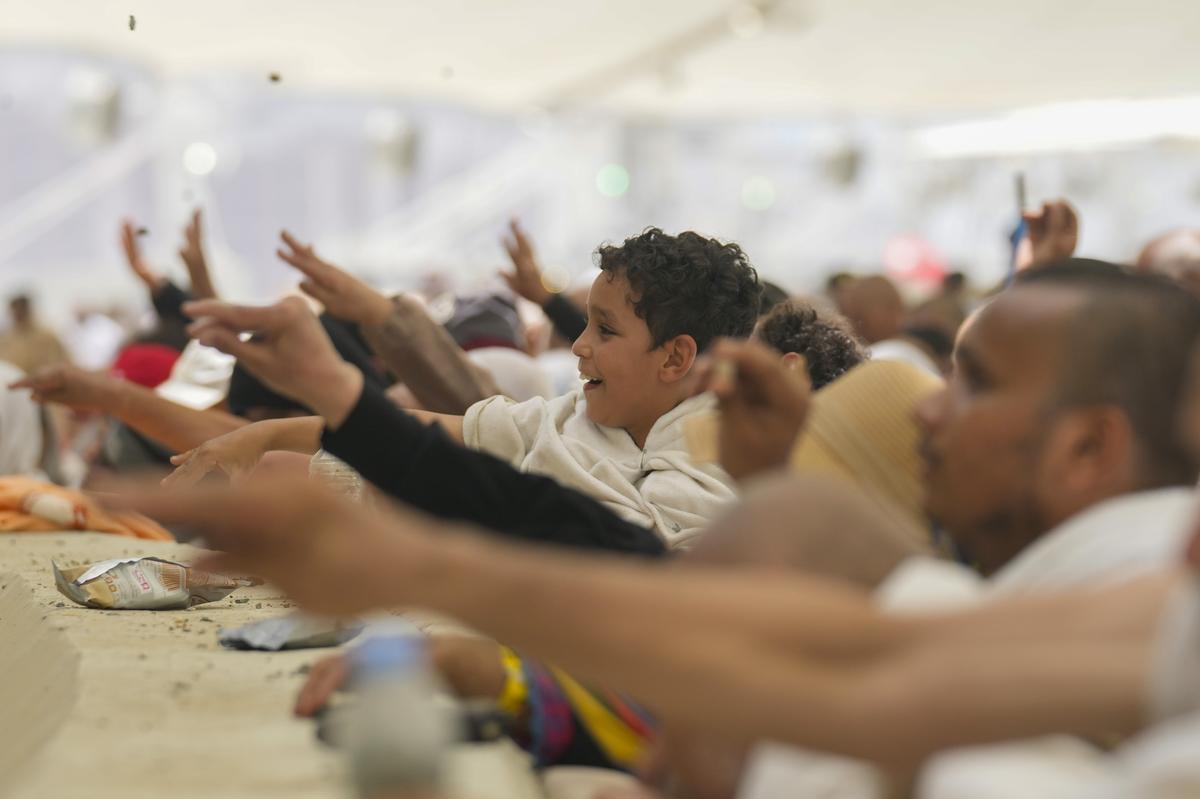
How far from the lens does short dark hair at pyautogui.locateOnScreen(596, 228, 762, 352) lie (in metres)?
2.85

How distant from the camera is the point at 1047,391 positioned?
159 cm

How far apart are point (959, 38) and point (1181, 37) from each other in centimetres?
158

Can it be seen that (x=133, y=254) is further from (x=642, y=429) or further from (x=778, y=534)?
(x=778, y=534)

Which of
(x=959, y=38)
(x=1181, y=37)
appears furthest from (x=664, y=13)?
(x=1181, y=37)

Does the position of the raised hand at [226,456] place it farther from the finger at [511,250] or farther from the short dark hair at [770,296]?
the finger at [511,250]

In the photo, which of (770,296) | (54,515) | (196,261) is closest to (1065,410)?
(770,296)

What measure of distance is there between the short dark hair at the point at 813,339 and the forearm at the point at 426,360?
2.26 feet

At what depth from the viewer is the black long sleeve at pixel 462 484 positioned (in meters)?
1.85

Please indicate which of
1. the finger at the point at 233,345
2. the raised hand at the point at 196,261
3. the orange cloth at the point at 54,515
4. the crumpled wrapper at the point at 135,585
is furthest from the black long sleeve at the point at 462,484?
the raised hand at the point at 196,261

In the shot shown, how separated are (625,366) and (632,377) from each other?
2 cm

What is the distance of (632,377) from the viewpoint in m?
2.84

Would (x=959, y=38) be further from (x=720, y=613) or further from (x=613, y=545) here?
(x=720, y=613)

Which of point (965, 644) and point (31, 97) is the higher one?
point (31, 97)

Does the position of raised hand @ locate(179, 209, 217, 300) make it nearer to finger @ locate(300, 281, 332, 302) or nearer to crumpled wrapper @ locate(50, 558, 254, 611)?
crumpled wrapper @ locate(50, 558, 254, 611)
